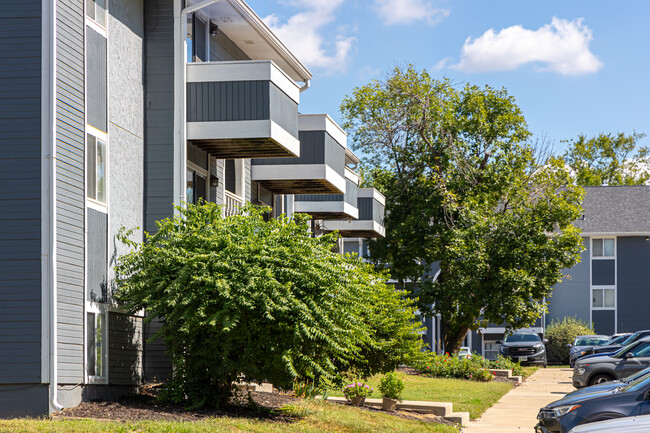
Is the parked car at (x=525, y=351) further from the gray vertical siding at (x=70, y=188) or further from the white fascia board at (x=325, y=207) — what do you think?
the gray vertical siding at (x=70, y=188)

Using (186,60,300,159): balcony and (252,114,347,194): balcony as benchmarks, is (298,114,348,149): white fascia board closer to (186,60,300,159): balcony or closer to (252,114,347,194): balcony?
(252,114,347,194): balcony

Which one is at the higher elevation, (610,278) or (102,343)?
(102,343)

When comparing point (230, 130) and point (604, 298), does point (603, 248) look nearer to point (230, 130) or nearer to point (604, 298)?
point (604, 298)

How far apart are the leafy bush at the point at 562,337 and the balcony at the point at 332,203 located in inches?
1006

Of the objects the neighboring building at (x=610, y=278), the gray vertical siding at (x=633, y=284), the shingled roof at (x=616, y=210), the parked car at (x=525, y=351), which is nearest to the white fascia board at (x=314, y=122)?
the parked car at (x=525, y=351)

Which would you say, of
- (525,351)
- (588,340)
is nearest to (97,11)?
(588,340)

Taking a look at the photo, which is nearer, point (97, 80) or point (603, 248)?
point (97, 80)

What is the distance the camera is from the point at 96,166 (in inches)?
540

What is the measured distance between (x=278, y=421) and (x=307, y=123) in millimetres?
9921
